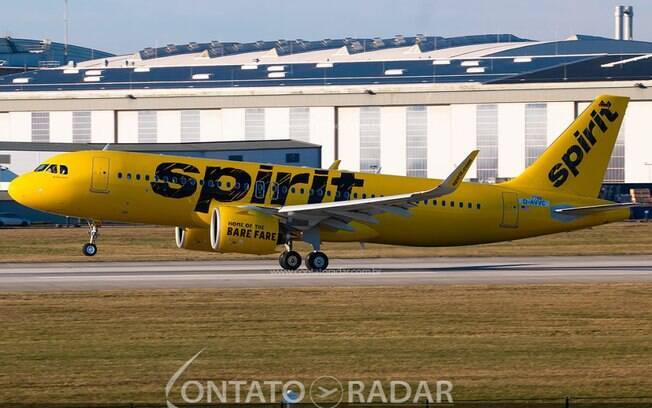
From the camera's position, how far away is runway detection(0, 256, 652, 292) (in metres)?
38.1

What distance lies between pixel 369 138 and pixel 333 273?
61171mm

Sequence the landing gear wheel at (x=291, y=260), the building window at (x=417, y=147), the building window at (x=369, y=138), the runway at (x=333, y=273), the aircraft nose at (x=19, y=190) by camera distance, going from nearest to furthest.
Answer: the runway at (x=333, y=273)
the landing gear wheel at (x=291, y=260)
the aircraft nose at (x=19, y=190)
the building window at (x=417, y=147)
the building window at (x=369, y=138)

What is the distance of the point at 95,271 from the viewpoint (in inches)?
1730

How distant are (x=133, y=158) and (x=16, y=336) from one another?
16.8 metres

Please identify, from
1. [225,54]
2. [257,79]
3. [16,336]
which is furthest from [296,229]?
[225,54]

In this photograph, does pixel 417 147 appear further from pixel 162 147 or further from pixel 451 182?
pixel 451 182

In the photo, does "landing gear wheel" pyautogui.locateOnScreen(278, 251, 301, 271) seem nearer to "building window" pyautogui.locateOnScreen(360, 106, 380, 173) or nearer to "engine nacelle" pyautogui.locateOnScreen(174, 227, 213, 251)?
"engine nacelle" pyautogui.locateOnScreen(174, 227, 213, 251)

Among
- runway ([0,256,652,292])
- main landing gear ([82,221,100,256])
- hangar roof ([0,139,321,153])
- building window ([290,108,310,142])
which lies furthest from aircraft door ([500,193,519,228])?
building window ([290,108,310,142])

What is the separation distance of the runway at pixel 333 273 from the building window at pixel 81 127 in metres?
58.2

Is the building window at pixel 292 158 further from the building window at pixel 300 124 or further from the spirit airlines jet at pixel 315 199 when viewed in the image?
the spirit airlines jet at pixel 315 199

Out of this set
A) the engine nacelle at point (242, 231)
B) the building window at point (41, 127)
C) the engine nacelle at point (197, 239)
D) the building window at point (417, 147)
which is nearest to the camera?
the engine nacelle at point (242, 231)

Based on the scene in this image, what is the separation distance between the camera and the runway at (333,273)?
3812 centimetres

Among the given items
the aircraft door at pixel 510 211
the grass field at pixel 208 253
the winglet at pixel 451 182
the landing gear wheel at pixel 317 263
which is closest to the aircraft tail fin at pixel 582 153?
the aircraft door at pixel 510 211

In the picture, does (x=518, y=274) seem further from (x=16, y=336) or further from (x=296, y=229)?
(x=16, y=336)
